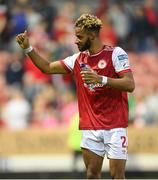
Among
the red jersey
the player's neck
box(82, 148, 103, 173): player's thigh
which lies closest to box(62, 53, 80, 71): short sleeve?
the red jersey

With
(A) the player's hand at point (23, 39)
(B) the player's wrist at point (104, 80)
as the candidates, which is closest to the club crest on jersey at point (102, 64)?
(B) the player's wrist at point (104, 80)

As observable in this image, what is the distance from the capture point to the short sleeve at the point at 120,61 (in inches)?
377

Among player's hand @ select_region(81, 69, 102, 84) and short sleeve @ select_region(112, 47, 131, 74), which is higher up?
short sleeve @ select_region(112, 47, 131, 74)

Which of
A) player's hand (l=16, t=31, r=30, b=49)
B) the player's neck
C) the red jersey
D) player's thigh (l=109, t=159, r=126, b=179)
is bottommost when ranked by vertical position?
player's thigh (l=109, t=159, r=126, b=179)

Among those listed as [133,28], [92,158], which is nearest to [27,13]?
[133,28]

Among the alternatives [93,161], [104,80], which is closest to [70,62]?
[104,80]

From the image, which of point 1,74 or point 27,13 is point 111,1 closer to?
point 27,13

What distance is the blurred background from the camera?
1581 centimetres

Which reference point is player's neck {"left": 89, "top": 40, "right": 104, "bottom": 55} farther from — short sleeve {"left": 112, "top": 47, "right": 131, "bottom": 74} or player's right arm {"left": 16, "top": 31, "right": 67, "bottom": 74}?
player's right arm {"left": 16, "top": 31, "right": 67, "bottom": 74}

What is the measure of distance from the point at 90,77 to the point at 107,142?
42.6 inches

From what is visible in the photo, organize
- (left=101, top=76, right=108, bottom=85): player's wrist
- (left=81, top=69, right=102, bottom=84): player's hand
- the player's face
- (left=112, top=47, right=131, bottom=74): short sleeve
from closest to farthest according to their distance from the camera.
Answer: (left=81, top=69, right=102, bottom=84): player's hand < (left=101, top=76, right=108, bottom=85): player's wrist < (left=112, top=47, right=131, bottom=74): short sleeve < the player's face

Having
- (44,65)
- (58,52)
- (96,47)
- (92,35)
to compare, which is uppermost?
(58,52)

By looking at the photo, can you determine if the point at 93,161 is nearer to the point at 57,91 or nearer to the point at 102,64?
the point at 102,64

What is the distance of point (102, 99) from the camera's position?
9844 mm
